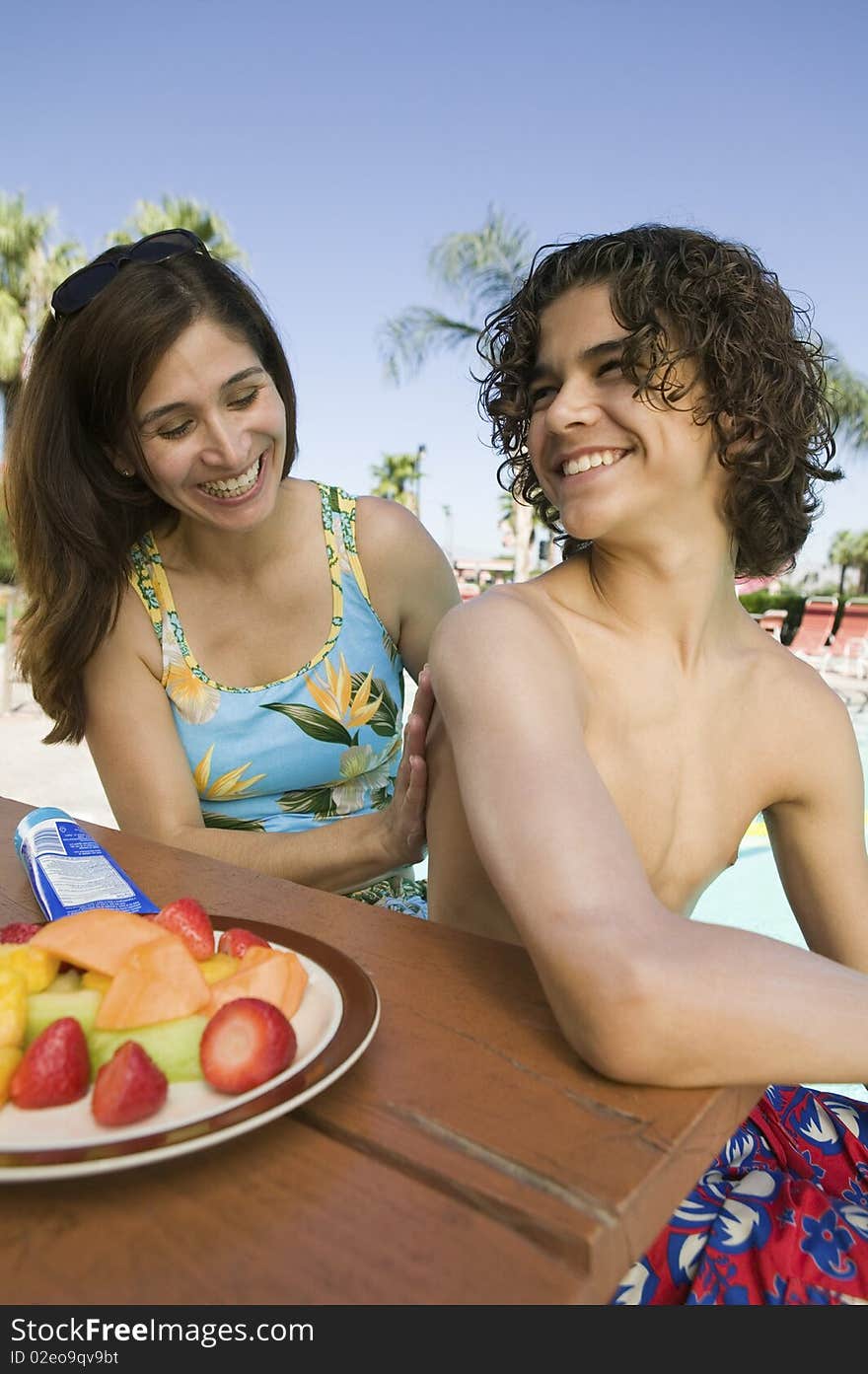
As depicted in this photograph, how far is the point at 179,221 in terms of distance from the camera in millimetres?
21672

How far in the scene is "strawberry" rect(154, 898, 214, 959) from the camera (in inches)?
37.1

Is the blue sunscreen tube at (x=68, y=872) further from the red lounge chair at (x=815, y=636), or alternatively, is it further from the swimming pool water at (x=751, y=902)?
the red lounge chair at (x=815, y=636)

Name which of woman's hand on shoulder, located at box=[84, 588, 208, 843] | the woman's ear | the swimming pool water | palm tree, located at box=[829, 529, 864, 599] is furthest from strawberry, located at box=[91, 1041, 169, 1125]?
palm tree, located at box=[829, 529, 864, 599]

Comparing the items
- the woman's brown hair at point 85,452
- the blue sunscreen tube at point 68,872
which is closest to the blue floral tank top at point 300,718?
the woman's brown hair at point 85,452

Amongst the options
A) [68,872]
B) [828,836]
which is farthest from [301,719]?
[828,836]

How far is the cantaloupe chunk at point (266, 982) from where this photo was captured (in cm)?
86

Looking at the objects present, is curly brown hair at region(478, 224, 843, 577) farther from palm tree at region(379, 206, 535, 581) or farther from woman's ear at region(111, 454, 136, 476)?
palm tree at region(379, 206, 535, 581)

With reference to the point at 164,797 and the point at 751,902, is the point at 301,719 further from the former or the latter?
the point at 751,902

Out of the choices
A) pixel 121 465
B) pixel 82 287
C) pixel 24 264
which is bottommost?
pixel 121 465

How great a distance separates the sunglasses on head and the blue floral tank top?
52 centimetres

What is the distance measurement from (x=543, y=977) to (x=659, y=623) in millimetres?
686

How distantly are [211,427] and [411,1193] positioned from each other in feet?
5.37

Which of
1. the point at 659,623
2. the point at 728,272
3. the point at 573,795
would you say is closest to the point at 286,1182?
the point at 573,795

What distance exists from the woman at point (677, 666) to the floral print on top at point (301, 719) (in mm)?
664
